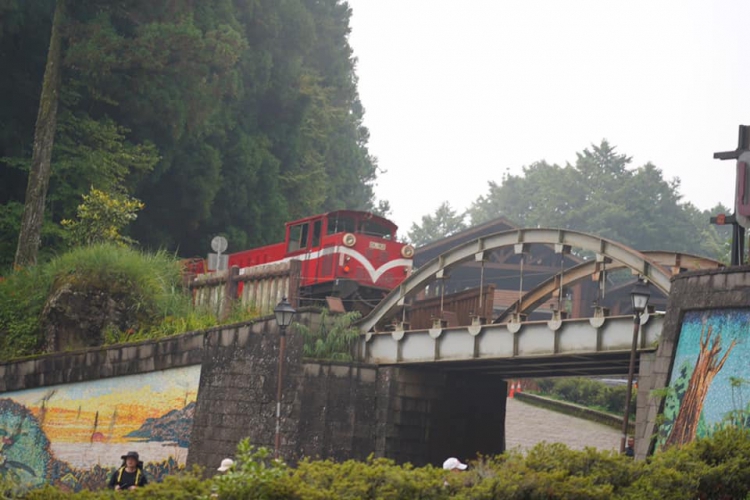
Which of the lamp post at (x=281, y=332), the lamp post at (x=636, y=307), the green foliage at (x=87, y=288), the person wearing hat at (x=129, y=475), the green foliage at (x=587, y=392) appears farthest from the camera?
the green foliage at (x=587, y=392)

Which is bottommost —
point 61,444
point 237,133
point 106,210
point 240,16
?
point 61,444

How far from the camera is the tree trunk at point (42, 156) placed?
35.5 meters

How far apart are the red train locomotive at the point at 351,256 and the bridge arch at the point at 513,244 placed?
6.58ft

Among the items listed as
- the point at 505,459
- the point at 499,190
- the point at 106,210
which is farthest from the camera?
the point at 499,190

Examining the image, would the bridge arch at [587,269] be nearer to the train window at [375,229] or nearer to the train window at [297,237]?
the train window at [375,229]

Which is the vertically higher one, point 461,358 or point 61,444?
point 461,358

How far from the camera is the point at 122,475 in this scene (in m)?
17.6

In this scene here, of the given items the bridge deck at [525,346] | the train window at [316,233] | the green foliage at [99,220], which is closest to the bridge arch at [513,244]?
the bridge deck at [525,346]

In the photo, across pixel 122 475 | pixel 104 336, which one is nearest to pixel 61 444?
pixel 104 336

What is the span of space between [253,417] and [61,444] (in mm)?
5889

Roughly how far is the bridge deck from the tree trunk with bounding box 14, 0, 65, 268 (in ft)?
40.8

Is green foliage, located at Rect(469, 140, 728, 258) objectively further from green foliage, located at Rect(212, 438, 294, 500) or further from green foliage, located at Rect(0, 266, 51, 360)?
green foliage, located at Rect(212, 438, 294, 500)

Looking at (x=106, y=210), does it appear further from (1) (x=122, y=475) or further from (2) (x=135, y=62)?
(1) (x=122, y=475)

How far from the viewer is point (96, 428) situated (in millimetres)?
29688
